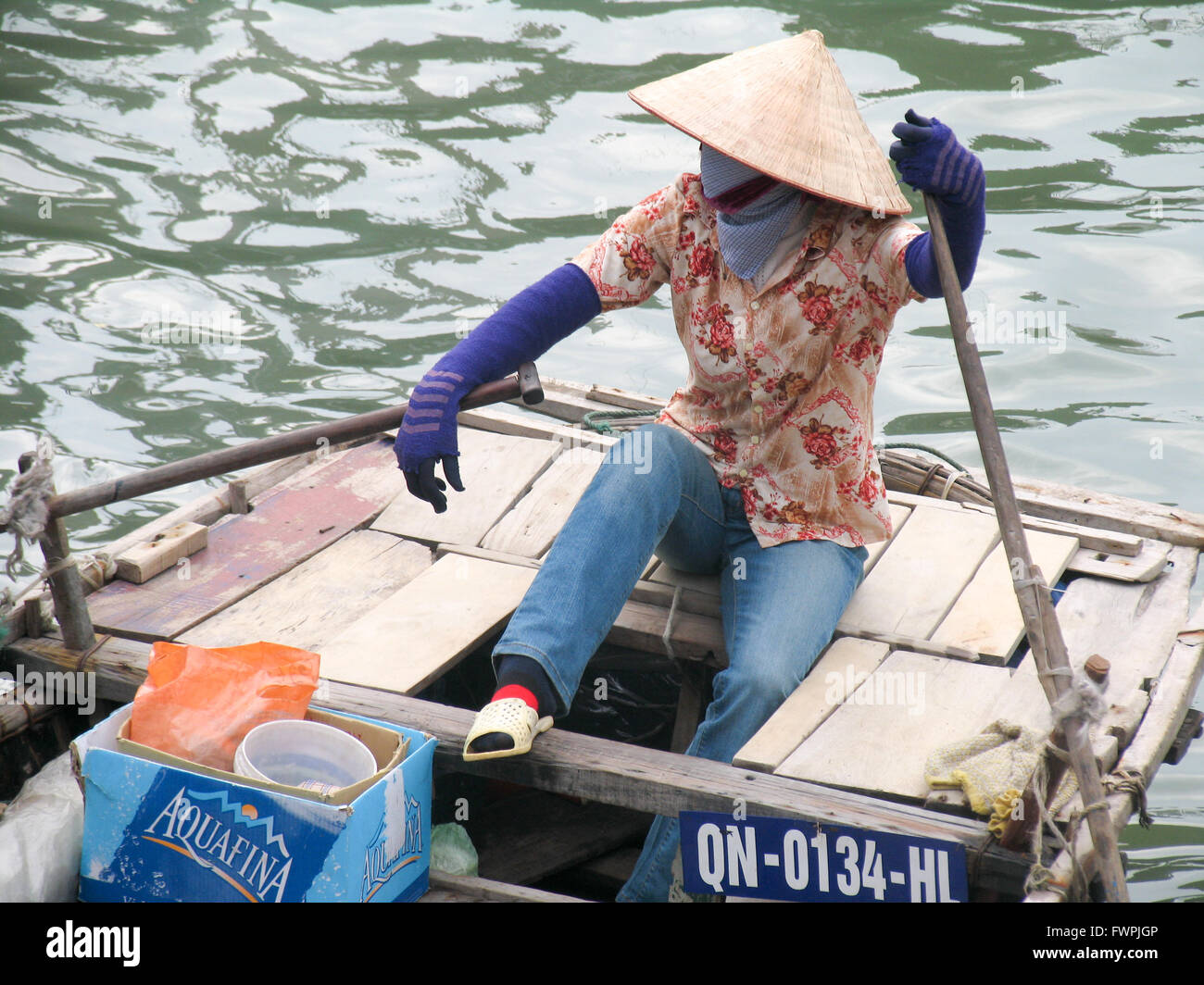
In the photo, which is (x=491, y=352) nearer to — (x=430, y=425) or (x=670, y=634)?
(x=430, y=425)

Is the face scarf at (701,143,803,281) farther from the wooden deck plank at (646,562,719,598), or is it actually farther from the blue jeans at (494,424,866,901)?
the wooden deck plank at (646,562,719,598)

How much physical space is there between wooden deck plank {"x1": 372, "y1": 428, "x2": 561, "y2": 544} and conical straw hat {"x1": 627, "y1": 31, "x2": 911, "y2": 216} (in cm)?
119

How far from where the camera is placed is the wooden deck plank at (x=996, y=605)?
2.88 meters

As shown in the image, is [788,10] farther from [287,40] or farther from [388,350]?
[388,350]

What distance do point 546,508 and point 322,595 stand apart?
0.65m

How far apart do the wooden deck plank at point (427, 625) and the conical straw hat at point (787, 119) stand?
1120mm

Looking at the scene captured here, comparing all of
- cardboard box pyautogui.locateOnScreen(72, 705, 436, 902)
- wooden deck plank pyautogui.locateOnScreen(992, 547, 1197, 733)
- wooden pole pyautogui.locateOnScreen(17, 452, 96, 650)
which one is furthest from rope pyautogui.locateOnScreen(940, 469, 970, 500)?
wooden pole pyautogui.locateOnScreen(17, 452, 96, 650)

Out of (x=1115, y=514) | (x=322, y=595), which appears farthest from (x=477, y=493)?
(x=1115, y=514)

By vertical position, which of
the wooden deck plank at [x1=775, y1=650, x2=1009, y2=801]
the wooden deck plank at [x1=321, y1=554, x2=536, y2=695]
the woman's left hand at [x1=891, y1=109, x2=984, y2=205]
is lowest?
the wooden deck plank at [x1=321, y1=554, x2=536, y2=695]

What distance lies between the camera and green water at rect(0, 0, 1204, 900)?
544 centimetres

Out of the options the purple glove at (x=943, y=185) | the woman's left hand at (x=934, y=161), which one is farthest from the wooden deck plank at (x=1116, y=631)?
the woman's left hand at (x=934, y=161)

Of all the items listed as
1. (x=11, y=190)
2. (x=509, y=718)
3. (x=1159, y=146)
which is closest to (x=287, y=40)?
(x=11, y=190)

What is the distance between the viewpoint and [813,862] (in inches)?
86.4

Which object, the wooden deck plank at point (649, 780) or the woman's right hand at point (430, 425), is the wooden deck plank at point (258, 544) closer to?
the wooden deck plank at point (649, 780)
